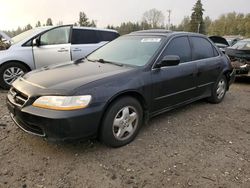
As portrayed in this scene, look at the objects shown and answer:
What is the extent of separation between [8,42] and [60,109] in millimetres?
4818

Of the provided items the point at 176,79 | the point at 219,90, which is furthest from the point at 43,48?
the point at 219,90

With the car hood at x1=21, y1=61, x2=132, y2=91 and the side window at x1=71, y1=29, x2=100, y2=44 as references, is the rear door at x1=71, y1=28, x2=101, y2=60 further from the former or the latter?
the car hood at x1=21, y1=61, x2=132, y2=91

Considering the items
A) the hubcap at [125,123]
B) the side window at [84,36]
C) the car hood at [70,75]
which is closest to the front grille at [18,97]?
the car hood at [70,75]

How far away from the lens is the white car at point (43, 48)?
6062mm

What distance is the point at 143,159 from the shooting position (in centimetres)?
313

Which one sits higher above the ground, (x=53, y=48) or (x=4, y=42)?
(x=4, y=42)

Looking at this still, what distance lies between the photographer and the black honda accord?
2.88 metres

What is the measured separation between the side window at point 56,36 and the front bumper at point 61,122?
3.92 metres

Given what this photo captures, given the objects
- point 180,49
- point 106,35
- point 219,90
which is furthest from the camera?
point 106,35

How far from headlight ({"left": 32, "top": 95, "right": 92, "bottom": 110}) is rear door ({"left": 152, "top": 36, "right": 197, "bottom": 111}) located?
4.05 feet

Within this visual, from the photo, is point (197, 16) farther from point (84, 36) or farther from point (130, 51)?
point (130, 51)

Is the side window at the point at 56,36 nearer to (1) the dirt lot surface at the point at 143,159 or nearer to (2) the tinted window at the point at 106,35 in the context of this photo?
(2) the tinted window at the point at 106,35

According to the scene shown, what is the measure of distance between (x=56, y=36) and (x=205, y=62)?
4.08 m

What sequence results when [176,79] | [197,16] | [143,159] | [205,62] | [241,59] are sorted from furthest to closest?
1. [197,16]
2. [241,59]
3. [205,62]
4. [176,79]
5. [143,159]
